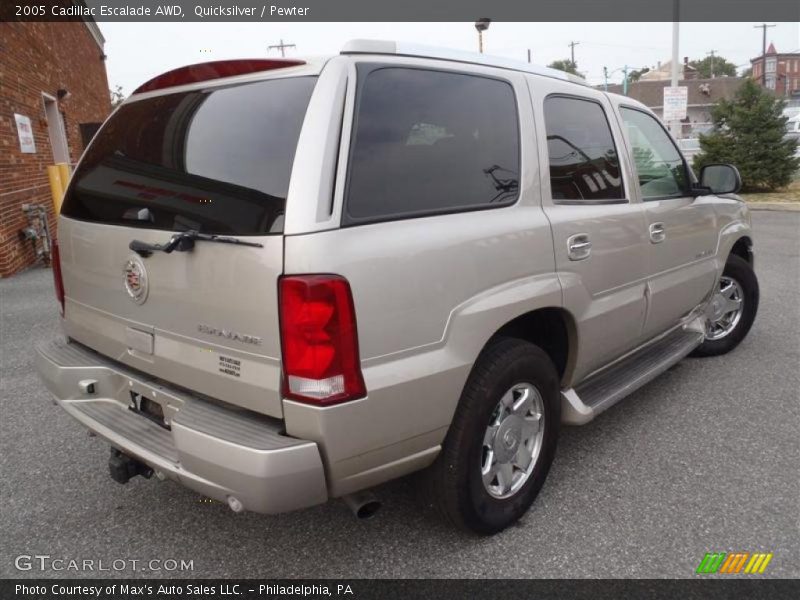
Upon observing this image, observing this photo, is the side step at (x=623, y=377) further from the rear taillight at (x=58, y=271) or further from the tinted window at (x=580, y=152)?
the rear taillight at (x=58, y=271)

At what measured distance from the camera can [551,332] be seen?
292cm

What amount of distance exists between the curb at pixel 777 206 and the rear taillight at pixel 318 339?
1491 cm

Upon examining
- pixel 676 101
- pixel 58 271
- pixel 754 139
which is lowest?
pixel 58 271

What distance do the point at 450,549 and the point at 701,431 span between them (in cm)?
183

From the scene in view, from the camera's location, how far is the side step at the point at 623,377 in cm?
291

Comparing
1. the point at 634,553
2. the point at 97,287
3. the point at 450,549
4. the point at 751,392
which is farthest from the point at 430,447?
the point at 751,392

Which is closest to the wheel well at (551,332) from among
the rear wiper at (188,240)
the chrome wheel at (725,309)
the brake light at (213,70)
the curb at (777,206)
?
the rear wiper at (188,240)

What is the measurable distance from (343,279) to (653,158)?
8.54 ft

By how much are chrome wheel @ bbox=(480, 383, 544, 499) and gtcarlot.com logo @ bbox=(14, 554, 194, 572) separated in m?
1.27

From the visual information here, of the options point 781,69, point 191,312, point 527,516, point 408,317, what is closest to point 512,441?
point 527,516

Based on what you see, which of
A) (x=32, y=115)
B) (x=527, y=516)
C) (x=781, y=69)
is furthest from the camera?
(x=781, y=69)

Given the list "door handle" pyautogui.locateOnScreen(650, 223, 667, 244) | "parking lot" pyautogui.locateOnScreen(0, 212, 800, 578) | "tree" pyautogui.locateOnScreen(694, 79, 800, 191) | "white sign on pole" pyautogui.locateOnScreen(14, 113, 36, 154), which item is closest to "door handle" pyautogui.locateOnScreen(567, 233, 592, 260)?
"door handle" pyautogui.locateOnScreen(650, 223, 667, 244)

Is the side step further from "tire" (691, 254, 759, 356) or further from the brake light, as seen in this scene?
the brake light

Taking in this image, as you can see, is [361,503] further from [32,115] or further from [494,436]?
[32,115]
